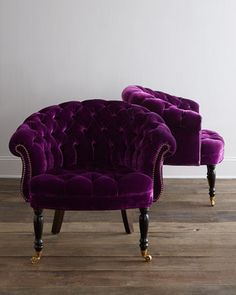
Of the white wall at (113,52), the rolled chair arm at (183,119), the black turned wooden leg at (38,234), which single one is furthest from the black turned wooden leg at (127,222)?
the white wall at (113,52)

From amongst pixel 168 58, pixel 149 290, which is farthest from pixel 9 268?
pixel 168 58

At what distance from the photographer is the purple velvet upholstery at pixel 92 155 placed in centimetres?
246

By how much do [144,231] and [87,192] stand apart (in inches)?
16.5

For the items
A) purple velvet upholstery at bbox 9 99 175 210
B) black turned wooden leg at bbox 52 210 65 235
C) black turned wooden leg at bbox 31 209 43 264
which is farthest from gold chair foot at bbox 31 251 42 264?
black turned wooden leg at bbox 52 210 65 235

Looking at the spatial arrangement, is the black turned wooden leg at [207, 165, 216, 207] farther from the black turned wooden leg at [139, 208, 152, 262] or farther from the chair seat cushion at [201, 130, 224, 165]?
the black turned wooden leg at [139, 208, 152, 262]

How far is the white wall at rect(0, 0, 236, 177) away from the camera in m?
4.24

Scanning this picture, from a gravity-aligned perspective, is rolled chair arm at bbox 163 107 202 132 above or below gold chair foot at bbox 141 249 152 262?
above

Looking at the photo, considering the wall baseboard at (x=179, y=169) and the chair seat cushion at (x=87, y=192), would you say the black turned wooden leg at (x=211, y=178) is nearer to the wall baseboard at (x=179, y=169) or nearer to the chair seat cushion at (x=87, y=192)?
the wall baseboard at (x=179, y=169)

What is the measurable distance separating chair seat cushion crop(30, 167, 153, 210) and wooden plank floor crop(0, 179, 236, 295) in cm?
36

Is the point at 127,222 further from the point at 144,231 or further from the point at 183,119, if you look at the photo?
the point at 183,119

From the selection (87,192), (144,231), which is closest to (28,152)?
(87,192)

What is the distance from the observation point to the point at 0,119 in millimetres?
4441

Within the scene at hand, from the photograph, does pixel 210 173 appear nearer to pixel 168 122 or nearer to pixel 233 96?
pixel 168 122

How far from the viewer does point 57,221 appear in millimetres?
2988
